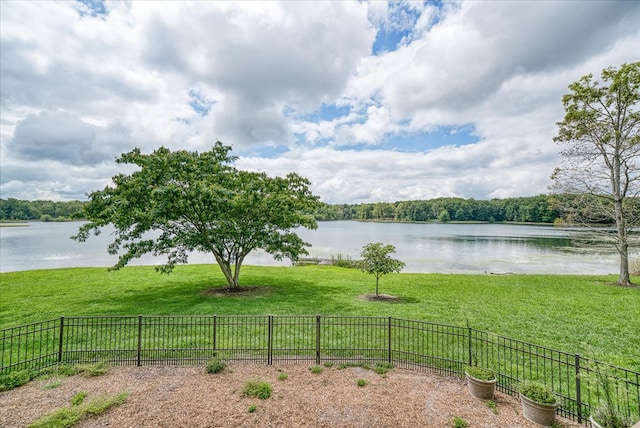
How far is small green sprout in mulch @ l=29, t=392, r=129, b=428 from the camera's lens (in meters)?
5.50

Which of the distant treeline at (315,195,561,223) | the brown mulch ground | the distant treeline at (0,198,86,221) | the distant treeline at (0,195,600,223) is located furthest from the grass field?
the distant treeline at (0,198,86,221)

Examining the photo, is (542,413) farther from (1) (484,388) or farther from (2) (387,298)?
(2) (387,298)

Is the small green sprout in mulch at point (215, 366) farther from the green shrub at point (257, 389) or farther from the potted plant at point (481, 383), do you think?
the potted plant at point (481, 383)

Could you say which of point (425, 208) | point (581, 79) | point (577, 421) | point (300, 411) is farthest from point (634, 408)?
point (425, 208)

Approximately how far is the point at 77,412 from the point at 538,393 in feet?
28.8

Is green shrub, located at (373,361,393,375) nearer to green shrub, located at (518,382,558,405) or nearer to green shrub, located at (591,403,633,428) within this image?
green shrub, located at (518,382,558,405)

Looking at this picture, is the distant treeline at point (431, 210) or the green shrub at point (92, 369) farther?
the distant treeline at point (431, 210)

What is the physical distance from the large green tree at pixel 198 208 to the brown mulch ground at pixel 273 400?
870 centimetres

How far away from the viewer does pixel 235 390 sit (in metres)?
6.86

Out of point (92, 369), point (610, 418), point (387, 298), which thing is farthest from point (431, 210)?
point (92, 369)

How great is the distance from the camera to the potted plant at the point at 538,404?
5871 mm

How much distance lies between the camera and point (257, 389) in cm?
675

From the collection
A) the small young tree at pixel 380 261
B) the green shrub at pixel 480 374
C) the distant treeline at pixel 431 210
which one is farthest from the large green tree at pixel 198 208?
the distant treeline at pixel 431 210

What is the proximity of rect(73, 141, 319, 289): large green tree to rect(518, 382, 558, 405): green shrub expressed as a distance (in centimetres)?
1282
